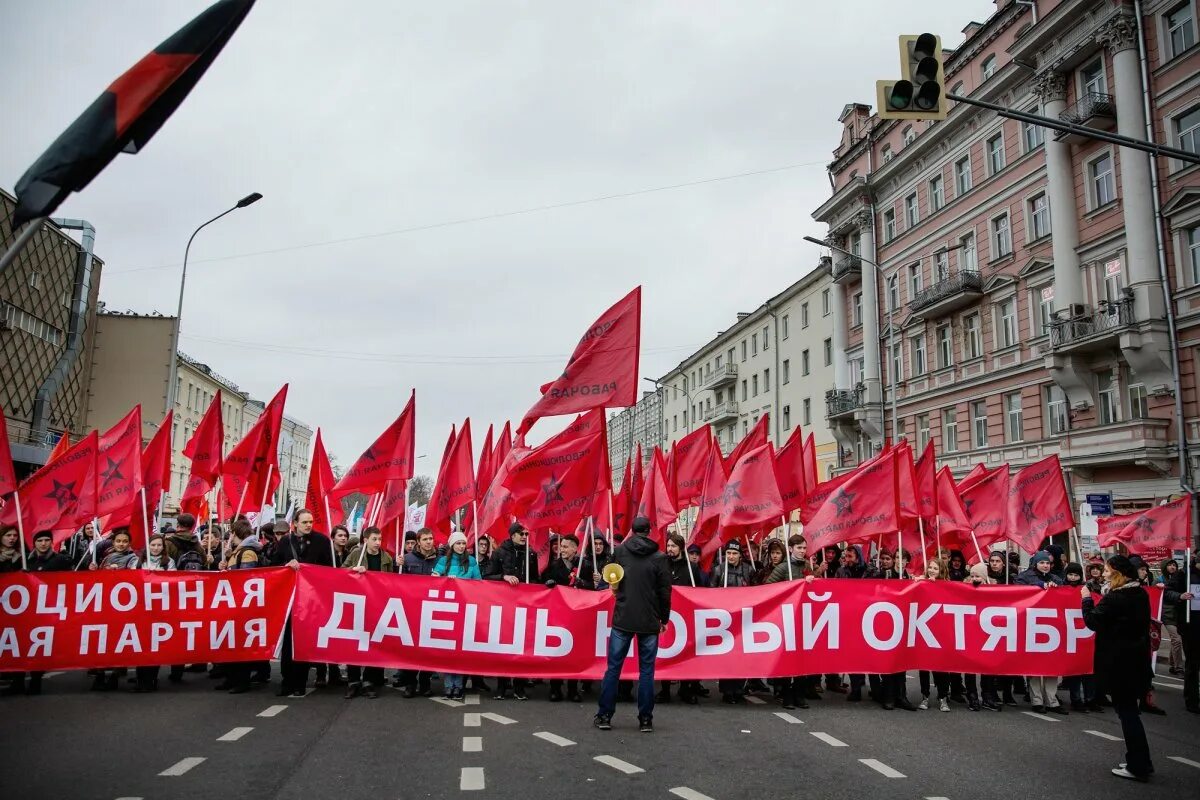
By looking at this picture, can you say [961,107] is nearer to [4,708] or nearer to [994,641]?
[994,641]

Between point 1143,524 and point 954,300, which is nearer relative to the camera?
point 1143,524

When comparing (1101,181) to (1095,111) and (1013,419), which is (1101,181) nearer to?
(1095,111)

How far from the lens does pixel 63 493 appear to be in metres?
10.7

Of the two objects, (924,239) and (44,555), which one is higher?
(924,239)

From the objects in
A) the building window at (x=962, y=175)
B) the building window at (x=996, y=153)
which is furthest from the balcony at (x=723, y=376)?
the building window at (x=996, y=153)

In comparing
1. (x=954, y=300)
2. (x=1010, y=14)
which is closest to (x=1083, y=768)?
(x=954, y=300)

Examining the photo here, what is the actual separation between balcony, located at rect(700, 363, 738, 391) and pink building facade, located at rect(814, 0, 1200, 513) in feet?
63.9

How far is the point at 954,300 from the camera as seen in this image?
3194 centimetres

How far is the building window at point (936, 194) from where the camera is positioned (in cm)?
3419

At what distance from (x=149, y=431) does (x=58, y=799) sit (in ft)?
Answer: 153

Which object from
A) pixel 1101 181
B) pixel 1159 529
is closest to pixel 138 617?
pixel 1159 529

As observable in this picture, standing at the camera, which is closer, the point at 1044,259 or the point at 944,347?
the point at 1044,259

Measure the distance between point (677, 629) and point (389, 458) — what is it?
4501 millimetres

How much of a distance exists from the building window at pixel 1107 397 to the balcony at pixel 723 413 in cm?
3367
